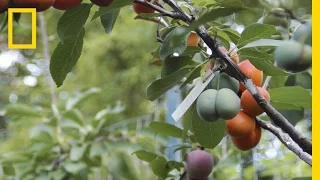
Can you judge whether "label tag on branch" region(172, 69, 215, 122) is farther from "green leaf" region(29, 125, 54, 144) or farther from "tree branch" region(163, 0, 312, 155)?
"green leaf" region(29, 125, 54, 144)

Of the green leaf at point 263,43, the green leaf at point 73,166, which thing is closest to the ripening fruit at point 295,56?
the green leaf at point 263,43

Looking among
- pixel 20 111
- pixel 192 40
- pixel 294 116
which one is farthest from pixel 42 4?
pixel 20 111

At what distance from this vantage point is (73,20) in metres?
0.49

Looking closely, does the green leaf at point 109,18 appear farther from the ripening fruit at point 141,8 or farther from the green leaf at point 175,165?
the green leaf at point 175,165

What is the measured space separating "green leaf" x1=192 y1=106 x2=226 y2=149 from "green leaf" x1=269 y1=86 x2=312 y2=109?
0.09 meters

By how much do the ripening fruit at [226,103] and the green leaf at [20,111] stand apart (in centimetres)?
99

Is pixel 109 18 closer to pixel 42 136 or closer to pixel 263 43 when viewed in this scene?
pixel 263 43

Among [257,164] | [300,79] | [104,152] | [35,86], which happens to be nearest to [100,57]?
[35,86]

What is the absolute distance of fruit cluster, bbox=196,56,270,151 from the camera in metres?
0.46

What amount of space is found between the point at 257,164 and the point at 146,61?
7.25 ft

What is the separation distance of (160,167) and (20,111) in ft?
2.32

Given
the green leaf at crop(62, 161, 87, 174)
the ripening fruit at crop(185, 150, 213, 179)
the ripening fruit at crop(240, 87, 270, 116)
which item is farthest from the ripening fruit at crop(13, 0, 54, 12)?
the green leaf at crop(62, 161, 87, 174)

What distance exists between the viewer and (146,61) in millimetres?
3779

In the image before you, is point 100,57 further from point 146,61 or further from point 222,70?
point 222,70
